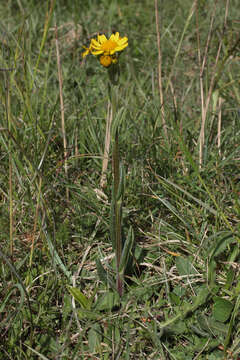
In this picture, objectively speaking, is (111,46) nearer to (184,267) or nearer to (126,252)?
(126,252)

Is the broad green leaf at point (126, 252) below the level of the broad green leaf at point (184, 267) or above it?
above

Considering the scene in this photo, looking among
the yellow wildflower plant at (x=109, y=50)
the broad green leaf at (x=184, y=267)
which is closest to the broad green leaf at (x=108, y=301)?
the broad green leaf at (x=184, y=267)

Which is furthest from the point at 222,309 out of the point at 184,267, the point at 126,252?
the point at 126,252

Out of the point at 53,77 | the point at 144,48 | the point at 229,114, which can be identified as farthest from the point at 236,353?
the point at 144,48

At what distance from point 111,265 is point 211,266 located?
365 millimetres

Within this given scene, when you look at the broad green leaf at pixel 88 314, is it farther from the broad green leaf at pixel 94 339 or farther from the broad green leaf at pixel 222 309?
the broad green leaf at pixel 222 309

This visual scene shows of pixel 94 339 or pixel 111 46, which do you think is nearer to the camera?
pixel 111 46

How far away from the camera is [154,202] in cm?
173

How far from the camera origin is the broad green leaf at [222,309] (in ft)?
4.33

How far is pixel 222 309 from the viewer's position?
4.36ft

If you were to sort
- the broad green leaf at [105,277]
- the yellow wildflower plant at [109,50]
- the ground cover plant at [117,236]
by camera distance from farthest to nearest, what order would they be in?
the broad green leaf at [105,277], the ground cover plant at [117,236], the yellow wildflower plant at [109,50]

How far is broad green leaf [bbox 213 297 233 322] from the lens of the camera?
1.32 metres

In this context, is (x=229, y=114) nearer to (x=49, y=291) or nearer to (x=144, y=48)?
(x=144, y=48)

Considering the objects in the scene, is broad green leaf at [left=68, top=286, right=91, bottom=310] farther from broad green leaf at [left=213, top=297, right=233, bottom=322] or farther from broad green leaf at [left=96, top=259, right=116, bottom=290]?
broad green leaf at [left=213, top=297, right=233, bottom=322]
